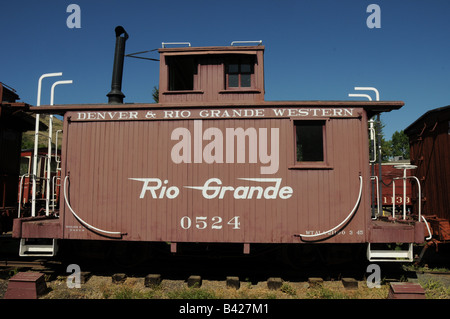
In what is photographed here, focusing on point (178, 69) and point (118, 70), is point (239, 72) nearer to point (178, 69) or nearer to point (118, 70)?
point (178, 69)

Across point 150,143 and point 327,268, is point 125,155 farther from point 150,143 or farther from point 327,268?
point 327,268

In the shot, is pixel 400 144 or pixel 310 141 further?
pixel 400 144

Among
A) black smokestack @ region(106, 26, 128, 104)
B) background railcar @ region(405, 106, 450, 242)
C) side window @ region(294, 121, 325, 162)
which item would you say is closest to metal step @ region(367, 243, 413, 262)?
background railcar @ region(405, 106, 450, 242)

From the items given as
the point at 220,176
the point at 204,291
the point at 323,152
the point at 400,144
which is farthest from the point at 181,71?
the point at 400,144

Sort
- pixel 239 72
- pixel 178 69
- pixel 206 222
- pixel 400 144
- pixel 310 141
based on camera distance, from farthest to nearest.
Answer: pixel 400 144
pixel 178 69
pixel 239 72
pixel 310 141
pixel 206 222

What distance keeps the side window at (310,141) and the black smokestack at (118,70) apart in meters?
6.02

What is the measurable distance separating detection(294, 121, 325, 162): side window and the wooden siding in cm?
20

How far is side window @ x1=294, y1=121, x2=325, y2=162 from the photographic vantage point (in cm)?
674

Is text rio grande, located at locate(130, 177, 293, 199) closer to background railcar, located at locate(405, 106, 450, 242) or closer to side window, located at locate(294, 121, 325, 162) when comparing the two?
side window, located at locate(294, 121, 325, 162)

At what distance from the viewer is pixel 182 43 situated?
25.8 feet

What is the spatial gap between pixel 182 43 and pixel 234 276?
6577mm

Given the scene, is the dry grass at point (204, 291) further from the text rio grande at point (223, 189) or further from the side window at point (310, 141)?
the side window at point (310, 141)

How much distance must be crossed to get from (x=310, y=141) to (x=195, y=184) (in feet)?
10.1

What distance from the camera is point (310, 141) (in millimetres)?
6832
